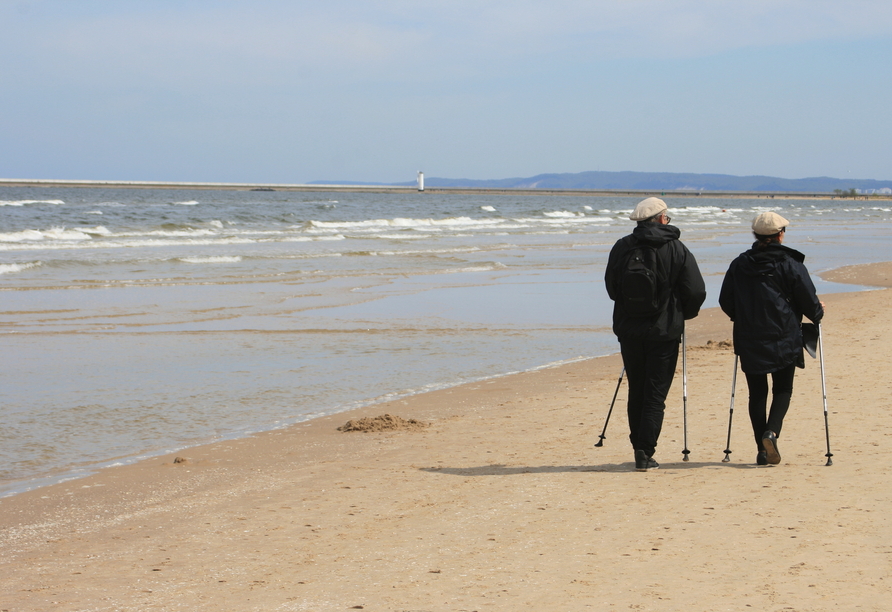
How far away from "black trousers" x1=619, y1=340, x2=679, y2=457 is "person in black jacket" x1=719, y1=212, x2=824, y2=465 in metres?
0.44

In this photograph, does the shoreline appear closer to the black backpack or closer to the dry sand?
the dry sand

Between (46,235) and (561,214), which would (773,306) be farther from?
(561,214)

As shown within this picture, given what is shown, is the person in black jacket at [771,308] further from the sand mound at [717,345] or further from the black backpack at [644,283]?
the sand mound at [717,345]

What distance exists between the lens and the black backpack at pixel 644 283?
5.44m

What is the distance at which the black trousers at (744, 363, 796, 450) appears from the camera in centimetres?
562

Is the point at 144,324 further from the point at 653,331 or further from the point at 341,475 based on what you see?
the point at 653,331

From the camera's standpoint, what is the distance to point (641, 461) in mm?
5613

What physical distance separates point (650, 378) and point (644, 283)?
621 mm

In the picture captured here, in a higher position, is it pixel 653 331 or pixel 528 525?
pixel 653 331

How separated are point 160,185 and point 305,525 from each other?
614ft

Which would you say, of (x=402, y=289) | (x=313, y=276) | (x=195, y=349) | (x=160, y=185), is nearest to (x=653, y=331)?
(x=195, y=349)

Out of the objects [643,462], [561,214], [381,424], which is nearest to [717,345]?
[381,424]

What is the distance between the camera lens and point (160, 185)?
597 feet

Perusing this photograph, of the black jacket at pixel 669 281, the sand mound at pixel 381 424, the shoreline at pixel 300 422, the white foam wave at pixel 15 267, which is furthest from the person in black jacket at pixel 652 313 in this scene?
the white foam wave at pixel 15 267
